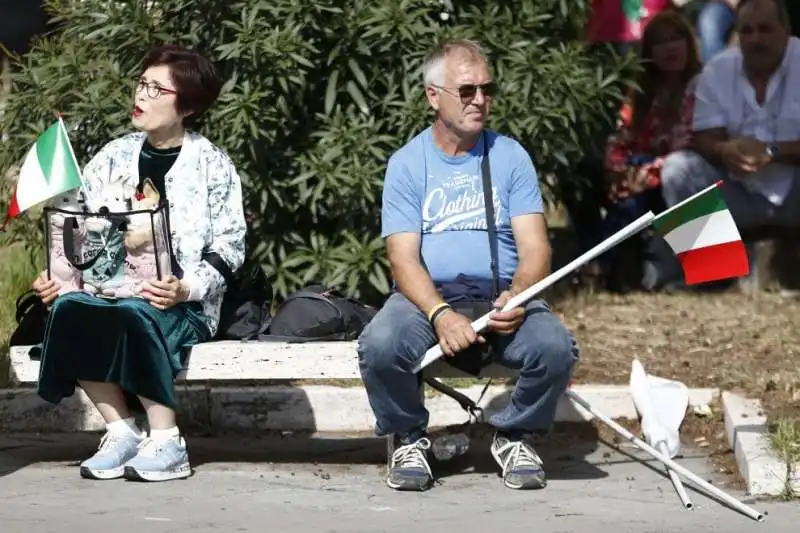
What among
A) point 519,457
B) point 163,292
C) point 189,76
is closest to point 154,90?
point 189,76

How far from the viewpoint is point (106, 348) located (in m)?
6.03

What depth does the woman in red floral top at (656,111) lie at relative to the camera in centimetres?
924

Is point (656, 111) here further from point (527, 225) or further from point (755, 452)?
point (755, 452)

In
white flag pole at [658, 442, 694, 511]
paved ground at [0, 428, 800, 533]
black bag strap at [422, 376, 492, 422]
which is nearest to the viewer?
paved ground at [0, 428, 800, 533]

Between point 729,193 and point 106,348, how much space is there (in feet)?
13.7

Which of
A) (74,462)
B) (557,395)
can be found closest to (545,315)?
(557,395)

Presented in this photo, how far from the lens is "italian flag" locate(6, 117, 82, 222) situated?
239 inches

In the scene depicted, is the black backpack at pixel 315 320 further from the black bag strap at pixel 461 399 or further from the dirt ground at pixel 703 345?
the dirt ground at pixel 703 345

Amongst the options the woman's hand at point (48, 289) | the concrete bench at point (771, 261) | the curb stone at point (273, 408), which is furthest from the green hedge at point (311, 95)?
the concrete bench at point (771, 261)

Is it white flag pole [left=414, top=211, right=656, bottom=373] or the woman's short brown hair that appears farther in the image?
the woman's short brown hair

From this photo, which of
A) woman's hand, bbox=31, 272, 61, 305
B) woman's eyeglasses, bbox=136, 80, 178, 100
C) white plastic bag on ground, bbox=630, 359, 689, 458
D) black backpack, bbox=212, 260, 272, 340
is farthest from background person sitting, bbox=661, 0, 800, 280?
woman's hand, bbox=31, 272, 61, 305

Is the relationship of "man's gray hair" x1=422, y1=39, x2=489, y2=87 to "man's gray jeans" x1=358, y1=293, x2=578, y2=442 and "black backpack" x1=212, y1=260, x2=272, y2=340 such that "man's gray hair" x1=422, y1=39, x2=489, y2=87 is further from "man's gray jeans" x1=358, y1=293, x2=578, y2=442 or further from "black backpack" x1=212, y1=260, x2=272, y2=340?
"black backpack" x1=212, y1=260, x2=272, y2=340

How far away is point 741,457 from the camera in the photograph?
241 inches

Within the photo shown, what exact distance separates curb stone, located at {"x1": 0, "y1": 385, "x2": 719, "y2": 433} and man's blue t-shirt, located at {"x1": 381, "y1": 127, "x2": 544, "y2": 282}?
1002 mm
